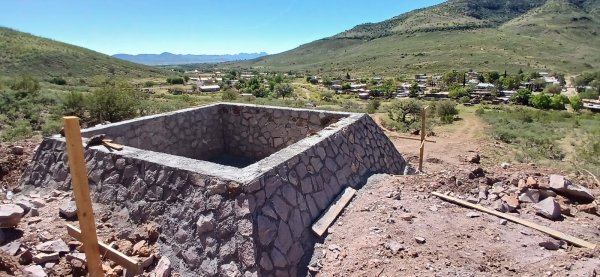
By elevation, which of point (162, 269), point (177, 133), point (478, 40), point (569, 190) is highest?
point (478, 40)

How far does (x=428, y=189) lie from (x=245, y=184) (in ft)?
10.0

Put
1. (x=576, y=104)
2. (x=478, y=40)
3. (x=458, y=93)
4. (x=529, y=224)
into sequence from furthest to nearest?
1. (x=478, y=40)
2. (x=458, y=93)
3. (x=576, y=104)
4. (x=529, y=224)

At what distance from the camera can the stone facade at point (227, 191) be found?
3980mm

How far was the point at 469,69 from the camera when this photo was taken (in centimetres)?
6850

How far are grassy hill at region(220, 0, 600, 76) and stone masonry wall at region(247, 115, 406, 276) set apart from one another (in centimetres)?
7073

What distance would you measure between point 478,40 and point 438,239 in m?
94.1

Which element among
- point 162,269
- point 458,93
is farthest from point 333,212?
point 458,93

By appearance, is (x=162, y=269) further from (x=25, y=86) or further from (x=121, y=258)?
(x=25, y=86)

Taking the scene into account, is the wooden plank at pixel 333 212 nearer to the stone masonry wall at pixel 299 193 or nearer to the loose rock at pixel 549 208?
the stone masonry wall at pixel 299 193

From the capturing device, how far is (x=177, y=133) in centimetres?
831

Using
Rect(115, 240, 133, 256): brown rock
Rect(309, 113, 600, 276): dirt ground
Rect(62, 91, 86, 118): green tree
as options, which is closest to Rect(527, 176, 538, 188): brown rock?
Rect(309, 113, 600, 276): dirt ground

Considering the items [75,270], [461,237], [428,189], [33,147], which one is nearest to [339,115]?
[428,189]

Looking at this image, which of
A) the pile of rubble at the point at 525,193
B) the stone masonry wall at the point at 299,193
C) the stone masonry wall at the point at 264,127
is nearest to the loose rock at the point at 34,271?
the stone masonry wall at the point at 299,193

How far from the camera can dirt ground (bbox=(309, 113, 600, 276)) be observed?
389cm
